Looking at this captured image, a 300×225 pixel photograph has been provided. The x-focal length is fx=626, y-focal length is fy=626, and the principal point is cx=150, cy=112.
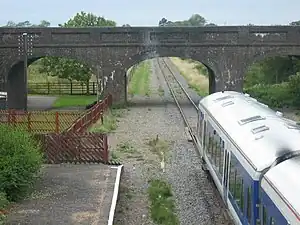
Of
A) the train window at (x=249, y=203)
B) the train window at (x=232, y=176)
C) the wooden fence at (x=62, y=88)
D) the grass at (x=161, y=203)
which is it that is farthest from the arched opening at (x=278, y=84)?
the train window at (x=249, y=203)

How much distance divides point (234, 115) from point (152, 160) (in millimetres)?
8417

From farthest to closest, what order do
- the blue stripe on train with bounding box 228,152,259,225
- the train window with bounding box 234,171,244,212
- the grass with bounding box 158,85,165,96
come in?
the grass with bounding box 158,85,165,96 < the train window with bounding box 234,171,244,212 < the blue stripe on train with bounding box 228,152,259,225

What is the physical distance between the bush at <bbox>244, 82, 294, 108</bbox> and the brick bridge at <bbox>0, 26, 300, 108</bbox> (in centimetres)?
271

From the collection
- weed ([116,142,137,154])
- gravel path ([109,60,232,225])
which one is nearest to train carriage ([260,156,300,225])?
gravel path ([109,60,232,225])

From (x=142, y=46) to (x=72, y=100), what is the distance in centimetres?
912

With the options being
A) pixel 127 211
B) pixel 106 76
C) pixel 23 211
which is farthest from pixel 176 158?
pixel 106 76

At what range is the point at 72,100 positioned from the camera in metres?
47.2

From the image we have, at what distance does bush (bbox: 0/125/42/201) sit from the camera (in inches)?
574

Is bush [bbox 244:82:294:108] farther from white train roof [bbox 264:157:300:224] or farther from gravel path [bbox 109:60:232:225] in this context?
white train roof [bbox 264:157:300:224]

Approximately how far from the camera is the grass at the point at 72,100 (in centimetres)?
4388

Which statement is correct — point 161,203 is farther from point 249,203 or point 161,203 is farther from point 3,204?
point 249,203

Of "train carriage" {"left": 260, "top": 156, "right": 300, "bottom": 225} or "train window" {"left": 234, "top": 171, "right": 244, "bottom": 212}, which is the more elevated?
"train carriage" {"left": 260, "top": 156, "right": 300, "bottom": 225}

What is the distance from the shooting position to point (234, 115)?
13922 mm

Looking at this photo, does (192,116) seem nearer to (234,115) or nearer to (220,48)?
(220,48)
